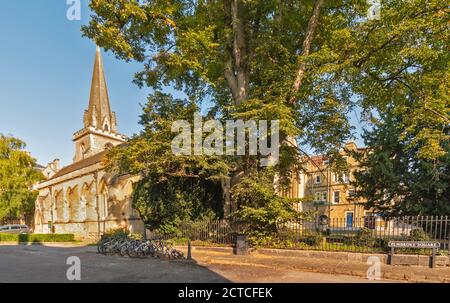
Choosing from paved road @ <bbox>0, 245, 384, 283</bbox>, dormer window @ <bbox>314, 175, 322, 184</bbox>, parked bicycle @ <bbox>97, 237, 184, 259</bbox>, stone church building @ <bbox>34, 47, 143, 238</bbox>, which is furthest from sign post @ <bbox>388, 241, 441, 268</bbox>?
dormer window @ <bbox>314, 175, 322, 184</bbox>

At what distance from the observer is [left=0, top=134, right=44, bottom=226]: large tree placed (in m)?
40.2

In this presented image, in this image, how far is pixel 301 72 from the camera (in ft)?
41.0

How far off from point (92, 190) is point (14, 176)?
16.1 meters

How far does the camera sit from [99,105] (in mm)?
51500

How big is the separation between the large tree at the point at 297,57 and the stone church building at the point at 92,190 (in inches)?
550

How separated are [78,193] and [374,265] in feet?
121


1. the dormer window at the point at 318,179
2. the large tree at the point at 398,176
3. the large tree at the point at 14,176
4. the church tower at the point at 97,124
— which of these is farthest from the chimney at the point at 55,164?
the large tree at the point at 398,176

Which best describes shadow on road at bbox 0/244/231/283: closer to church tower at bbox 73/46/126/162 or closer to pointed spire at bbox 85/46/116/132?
church tower at bbox 73/46/126/162

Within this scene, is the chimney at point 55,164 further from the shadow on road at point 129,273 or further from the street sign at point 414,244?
the street sign at point 414,244

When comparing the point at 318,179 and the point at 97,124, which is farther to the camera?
the point at 97,124

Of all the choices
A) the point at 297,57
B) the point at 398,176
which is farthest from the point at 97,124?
the point at 398,176

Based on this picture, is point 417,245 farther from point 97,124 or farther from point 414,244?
point 97,124
